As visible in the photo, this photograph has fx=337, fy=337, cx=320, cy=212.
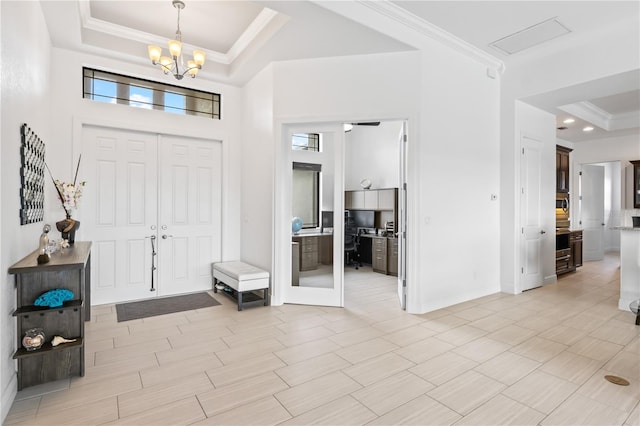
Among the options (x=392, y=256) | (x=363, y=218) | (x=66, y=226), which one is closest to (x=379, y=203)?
(x=363, y=218)

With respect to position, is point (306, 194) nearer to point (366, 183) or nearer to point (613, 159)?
point (366, 183)

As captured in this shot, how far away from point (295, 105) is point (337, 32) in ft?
3.58

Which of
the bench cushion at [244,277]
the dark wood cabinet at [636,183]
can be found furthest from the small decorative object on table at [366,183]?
the dark wood cabinet at [636,183]

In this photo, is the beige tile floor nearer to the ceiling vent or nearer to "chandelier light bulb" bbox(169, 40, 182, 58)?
"chandelier light bulb" bbox(169, 40, 182, 58)

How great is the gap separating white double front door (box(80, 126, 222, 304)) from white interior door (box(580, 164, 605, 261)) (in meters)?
9.17

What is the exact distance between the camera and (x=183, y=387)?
8.21 ft

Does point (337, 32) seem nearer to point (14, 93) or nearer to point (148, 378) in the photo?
point (14, 93)

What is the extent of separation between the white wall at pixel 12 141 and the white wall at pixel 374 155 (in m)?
5.22

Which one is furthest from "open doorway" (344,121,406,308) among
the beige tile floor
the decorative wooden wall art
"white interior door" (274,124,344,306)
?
the decorative wooden wall art

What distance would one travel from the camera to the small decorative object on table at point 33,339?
7.74 ft

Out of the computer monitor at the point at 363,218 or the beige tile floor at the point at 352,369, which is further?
the computer monitor at the point at 363,218

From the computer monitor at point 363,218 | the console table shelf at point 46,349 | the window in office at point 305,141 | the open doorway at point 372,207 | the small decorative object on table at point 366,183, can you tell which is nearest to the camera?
the console table shelf at point 46,349

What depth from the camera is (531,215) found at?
5.56 metres

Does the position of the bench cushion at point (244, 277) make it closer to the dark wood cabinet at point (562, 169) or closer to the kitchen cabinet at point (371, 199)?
the kitchen cabinet at point (371, 199)
